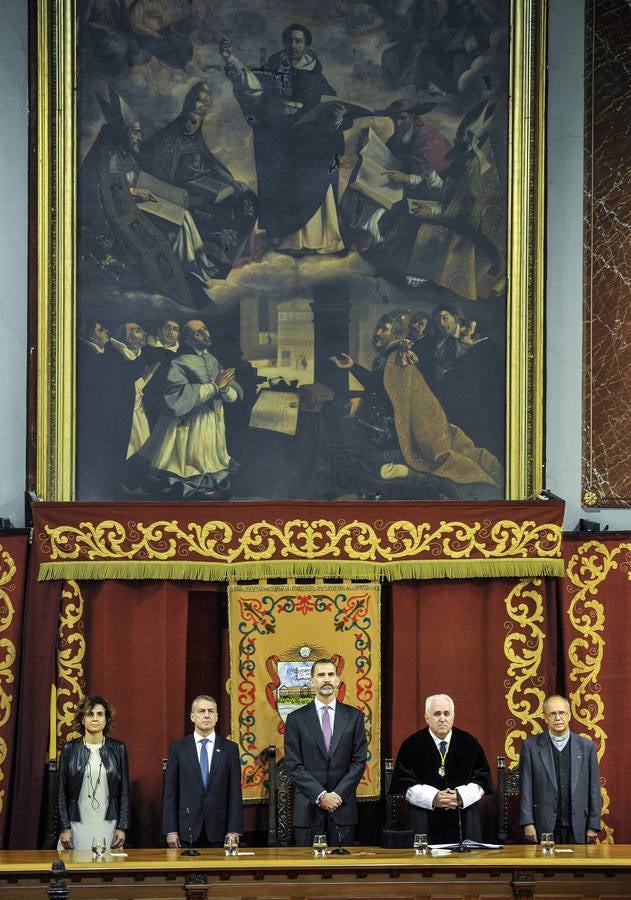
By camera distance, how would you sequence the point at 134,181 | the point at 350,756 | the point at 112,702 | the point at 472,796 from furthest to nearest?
the point at 134,181, the point at 112,702, the point at 350,756, the point at 472,796

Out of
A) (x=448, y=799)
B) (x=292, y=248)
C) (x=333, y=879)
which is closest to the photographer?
(x=333, y=879)

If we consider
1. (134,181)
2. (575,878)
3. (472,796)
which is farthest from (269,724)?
(134,181)

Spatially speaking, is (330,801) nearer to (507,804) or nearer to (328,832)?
(328,832)

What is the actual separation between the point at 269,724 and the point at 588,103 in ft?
14.0

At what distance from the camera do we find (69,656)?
9.01 m

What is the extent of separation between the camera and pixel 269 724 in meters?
9.00

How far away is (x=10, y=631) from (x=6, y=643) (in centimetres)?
7

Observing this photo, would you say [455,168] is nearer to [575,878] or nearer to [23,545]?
[23,545]

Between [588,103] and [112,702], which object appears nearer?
[112,702]

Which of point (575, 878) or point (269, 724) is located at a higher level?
point (269, 724)

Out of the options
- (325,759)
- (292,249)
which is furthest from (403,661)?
(292,249)

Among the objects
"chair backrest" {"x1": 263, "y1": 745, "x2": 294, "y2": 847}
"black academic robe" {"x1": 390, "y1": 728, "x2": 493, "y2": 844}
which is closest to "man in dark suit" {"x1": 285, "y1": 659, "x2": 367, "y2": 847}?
"black academic robe" {"x1": 390, "y1": 728, "x2": 493, "y2": 844}

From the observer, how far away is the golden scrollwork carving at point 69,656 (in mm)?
8969

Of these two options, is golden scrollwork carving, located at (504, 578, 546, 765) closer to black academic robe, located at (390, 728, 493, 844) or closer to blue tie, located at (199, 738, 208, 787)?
black academic robe, located at (390, 728, 493, 844)
